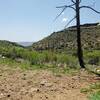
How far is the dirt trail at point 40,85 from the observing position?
33.7ft

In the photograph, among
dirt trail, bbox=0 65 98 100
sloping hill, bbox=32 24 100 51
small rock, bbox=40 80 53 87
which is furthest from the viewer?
sloping hill, bbox=32 24 100 51

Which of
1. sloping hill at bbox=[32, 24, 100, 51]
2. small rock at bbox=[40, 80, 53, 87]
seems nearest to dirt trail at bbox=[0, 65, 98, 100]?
small rock at bbox=[40, 80, 53, 87]

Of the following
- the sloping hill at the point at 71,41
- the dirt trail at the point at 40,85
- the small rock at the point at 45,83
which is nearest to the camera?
the dirt trail at the point at 40,85

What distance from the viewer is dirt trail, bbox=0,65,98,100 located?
33.7ft

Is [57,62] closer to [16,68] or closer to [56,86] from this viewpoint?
[16,68]

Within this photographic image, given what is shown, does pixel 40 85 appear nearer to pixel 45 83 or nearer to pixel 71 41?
pixel 45 83

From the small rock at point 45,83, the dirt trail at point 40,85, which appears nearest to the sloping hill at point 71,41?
the dirt trail at point 40,85

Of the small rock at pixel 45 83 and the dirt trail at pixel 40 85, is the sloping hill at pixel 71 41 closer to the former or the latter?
the dirt trail at pixel 40 85

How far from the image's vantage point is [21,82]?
12.2 metres

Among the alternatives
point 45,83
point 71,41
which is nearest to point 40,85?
point 45,83

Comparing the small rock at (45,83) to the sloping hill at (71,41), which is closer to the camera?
the small rock at (45,83)

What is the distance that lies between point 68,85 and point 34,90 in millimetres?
1432

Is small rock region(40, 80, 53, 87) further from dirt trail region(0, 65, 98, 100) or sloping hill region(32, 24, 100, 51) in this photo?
sloping hill region(32, 24, 100, 51)

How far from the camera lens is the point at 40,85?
463 inches
